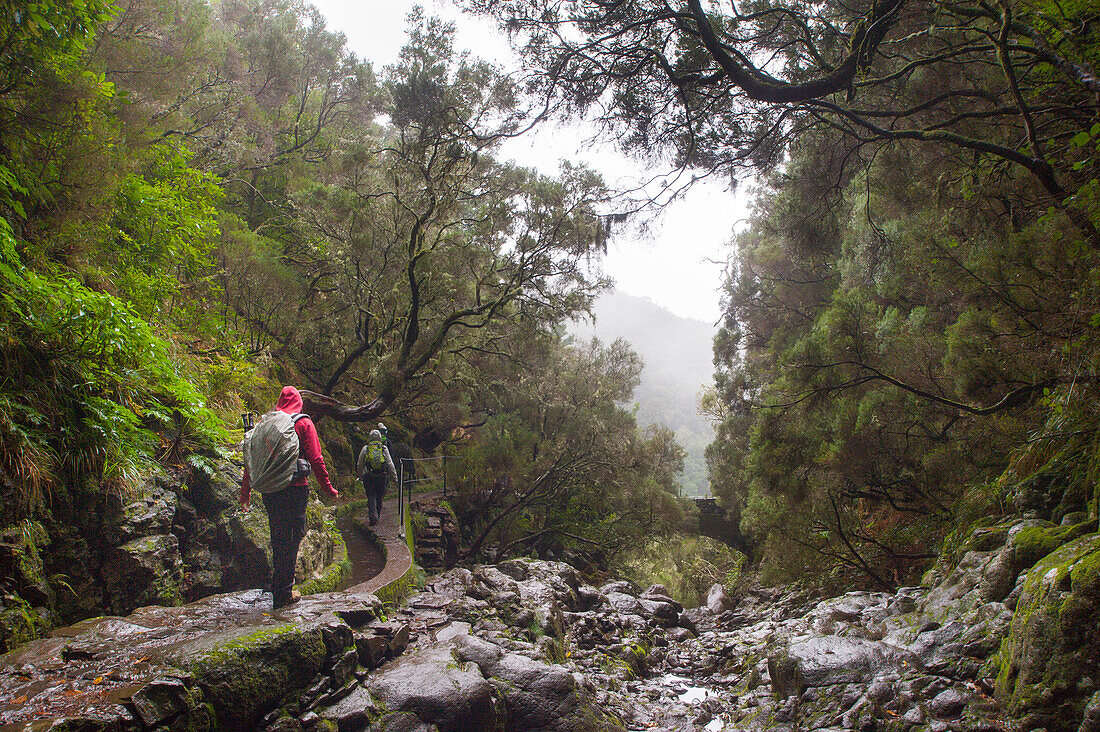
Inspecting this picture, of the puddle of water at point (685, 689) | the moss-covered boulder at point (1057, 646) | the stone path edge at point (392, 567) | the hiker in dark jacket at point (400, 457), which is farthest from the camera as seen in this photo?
the hiker in dark jacket at point (400, 457)

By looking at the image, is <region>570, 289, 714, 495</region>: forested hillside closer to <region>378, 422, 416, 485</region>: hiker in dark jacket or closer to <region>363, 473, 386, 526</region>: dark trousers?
<region>378, 422, 416, 485</region>: hiker in dark jacket

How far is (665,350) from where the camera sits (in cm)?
16025

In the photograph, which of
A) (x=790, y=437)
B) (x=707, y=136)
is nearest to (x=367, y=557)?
(x=790, y=437)

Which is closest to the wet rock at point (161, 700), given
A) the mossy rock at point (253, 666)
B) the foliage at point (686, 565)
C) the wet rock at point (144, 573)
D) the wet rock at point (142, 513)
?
the mossy rock at point (253, 666)

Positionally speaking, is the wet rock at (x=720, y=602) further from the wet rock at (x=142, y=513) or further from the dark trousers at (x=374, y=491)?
the wet rock at (x=142, y=513)

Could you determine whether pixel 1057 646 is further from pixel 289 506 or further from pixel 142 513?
pixel 142 513

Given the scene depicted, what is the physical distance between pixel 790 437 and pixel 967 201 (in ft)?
16.3

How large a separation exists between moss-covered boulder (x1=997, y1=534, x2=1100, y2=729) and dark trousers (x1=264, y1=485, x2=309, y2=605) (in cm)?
555

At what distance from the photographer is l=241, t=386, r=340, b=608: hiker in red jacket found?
15.3 ft

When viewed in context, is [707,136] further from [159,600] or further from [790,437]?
[159,600]

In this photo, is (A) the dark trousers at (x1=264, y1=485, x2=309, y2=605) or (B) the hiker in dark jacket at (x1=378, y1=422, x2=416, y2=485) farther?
(B) the hiker in dark jacket at (x1=378, y1=422, x2=416, y2=485)

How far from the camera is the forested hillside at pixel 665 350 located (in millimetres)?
109562

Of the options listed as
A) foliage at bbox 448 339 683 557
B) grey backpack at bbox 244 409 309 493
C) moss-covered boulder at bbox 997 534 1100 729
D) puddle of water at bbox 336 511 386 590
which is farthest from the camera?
foliage at bbox 448 339 683 557

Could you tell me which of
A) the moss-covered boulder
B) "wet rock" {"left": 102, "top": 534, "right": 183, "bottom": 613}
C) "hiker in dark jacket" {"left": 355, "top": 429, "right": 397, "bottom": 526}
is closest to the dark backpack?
"hiker in dark jacket" {"left": 355, "top": 429, "right": 397, "bottom": 526}
